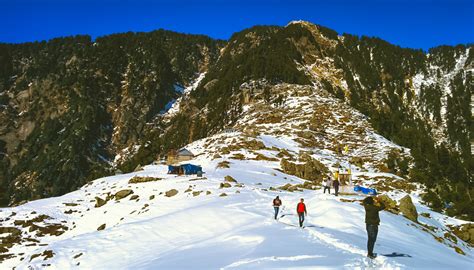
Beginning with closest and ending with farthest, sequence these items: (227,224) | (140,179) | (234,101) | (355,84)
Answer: (227,224), (140,179), (234,101), (355,84)

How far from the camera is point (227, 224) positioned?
21.4m

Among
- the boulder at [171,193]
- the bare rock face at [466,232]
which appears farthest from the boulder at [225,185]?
the bare rock face at [466,232]

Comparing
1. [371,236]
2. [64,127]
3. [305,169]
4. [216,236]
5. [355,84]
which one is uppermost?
[355,84]

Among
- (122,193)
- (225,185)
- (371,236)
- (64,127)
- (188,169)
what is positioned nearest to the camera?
(371,236)

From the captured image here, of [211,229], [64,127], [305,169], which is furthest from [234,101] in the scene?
[64,127]

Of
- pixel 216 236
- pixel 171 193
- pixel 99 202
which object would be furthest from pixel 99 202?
pixel 216 236

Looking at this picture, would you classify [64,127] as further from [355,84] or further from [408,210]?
[408,210]

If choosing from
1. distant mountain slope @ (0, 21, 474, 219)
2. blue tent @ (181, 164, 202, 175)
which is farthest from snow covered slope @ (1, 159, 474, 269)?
distant mountain slope @ (0, 21, 474, 219)

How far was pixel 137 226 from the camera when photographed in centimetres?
2241

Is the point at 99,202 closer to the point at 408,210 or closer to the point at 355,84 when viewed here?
the point at 408,210

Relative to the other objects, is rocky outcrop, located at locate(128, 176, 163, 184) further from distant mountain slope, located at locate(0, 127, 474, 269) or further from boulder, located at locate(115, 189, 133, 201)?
boulder, located at locate(115, 189, 133, 201)

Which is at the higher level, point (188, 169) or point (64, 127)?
point (64, 127)

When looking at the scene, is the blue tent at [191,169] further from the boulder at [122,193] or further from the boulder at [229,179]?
the boulder at [122,193]

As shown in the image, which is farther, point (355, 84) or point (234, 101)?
point (355, 84)
